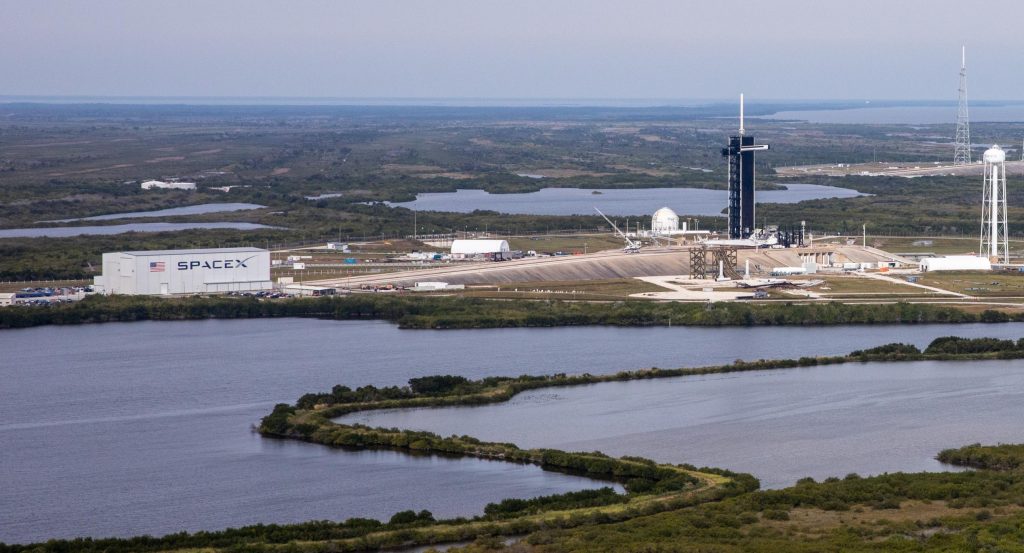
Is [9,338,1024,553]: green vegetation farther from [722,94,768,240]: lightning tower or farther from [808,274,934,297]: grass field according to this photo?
[722,94,768,240]: lightning tower

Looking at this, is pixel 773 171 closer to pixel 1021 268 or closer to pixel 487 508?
pixel 1021 268

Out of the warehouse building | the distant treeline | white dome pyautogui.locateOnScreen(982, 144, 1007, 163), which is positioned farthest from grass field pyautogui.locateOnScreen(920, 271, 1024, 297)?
the warehouse building

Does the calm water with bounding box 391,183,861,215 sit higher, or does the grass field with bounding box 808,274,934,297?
the calm water with bounding box 391,183,861,215

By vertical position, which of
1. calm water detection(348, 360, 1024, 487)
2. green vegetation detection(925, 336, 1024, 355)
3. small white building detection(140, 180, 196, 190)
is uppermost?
small white building detection(140, 180, 196, 190)

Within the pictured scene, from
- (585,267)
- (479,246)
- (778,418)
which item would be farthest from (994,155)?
(778,418)

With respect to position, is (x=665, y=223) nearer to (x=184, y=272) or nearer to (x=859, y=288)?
(x=859, y=288)

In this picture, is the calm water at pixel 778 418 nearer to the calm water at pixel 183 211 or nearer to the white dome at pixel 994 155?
the white dome at pixel 994 155

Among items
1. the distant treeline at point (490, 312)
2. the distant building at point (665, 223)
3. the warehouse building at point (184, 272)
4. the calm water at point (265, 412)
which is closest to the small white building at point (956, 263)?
the distant treeline at point (490, 312)
